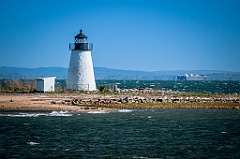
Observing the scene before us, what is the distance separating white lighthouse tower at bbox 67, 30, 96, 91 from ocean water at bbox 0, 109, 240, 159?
50.5 feet

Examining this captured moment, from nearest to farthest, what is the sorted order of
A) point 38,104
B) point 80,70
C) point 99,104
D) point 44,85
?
point 38,104, point 99,104, point 44,85, point 80,70

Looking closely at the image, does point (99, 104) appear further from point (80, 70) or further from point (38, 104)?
point (80, 70)

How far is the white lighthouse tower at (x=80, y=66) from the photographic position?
2015 inches

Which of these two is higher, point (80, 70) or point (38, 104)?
point (80, 70)

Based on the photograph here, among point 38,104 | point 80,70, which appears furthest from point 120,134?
point 80,70

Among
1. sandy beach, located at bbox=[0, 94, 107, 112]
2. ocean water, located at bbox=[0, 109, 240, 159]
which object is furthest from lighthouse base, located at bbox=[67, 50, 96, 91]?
ocean water, located at bbox=[0, 109, 240, 159]

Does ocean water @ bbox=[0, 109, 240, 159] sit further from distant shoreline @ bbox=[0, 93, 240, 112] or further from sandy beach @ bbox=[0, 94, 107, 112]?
distant shoreline @ bbox=[0, 93, 240, 112]

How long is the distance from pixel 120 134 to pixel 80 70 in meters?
26.2

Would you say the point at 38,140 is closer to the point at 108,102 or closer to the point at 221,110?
the point at 108,102

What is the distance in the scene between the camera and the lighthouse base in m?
51.2

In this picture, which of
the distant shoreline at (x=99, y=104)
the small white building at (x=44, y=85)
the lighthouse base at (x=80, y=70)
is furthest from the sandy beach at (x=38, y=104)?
the lighthouse base at (x=80, y=70)

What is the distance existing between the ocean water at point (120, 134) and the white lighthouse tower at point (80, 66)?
50.5ft

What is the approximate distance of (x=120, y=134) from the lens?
84.1 ft

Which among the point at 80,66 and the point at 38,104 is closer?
the point at 38,104
